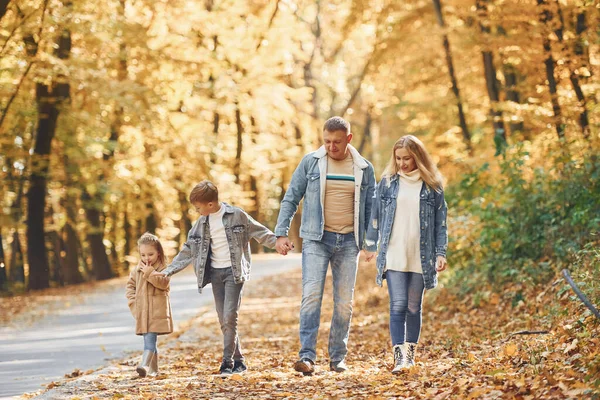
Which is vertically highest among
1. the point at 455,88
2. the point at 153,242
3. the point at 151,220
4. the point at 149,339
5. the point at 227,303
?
the point at 455,88

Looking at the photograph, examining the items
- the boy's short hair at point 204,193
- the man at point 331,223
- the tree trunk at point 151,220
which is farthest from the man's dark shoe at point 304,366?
the tree trunk at point 151,220

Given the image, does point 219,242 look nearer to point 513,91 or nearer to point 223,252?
point 223,252

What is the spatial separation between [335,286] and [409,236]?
932 millimetres

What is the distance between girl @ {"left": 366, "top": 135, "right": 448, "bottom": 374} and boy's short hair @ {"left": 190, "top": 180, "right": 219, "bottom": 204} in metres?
1.52

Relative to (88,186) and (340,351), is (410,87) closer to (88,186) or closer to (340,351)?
(88,186)

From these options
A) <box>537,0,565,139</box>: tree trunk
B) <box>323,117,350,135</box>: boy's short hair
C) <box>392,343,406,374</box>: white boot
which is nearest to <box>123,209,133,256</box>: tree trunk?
<box>537,0,565,139</box>: tree trunk

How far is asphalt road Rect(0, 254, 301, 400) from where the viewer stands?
904 centimetres

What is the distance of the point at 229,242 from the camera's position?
26.3ft

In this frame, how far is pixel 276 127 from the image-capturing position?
1469 inches

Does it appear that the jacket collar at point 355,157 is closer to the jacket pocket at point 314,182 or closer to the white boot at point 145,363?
the jacket pocket at point 314,182

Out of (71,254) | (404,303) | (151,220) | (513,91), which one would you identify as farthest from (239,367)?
(151,220)

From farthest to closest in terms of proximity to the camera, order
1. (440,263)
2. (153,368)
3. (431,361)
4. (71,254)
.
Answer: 1. (71,254)
2. (431,361)
3. (153,368)
4. (440,263)

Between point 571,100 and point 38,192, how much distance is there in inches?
542

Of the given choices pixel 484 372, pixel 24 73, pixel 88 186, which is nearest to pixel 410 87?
pixel 88 186
